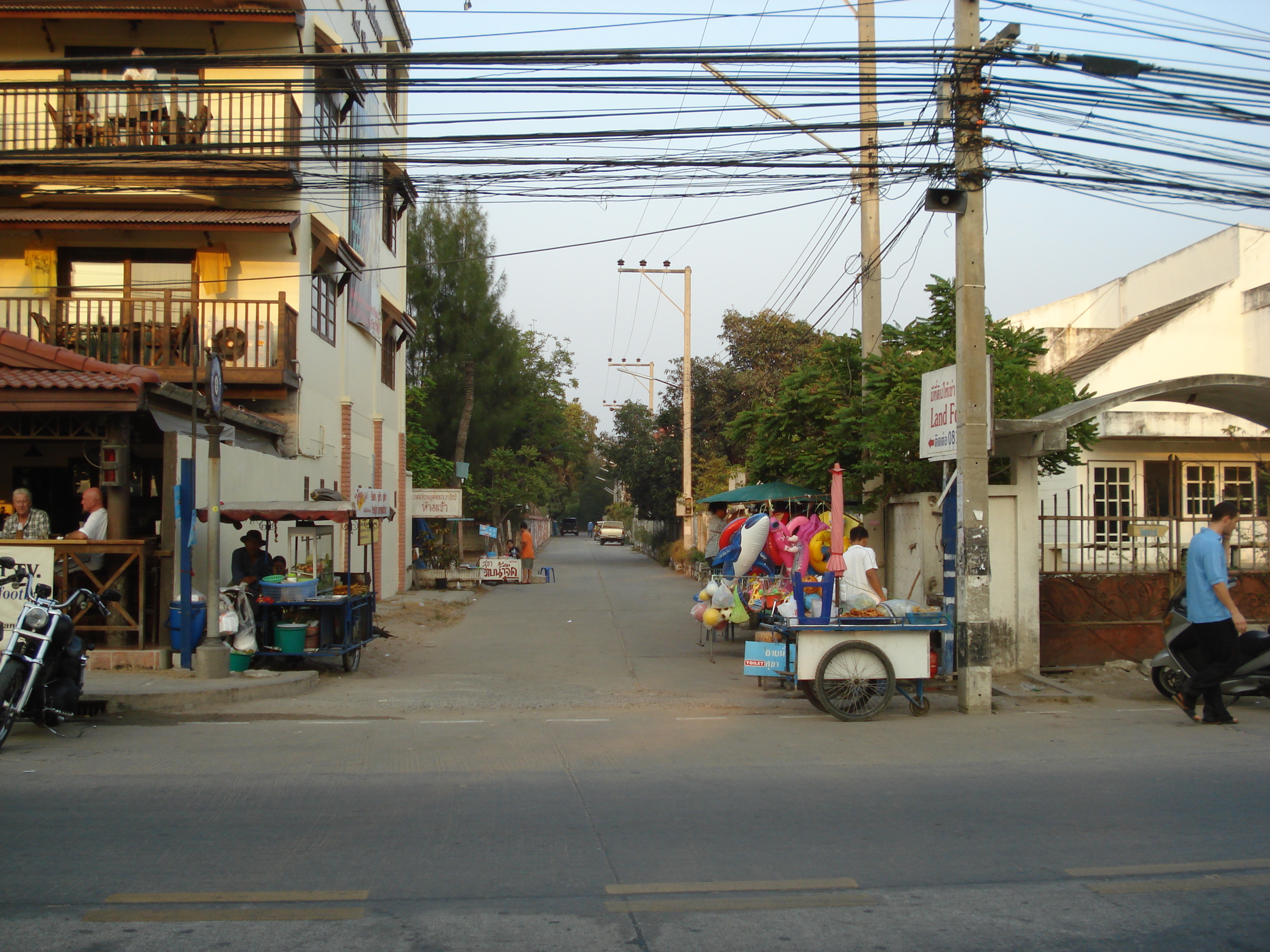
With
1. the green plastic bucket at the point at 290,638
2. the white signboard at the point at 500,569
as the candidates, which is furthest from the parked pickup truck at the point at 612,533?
the green plastic bucket at the point at 290,638

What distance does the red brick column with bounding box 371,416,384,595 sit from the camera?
23.9 m

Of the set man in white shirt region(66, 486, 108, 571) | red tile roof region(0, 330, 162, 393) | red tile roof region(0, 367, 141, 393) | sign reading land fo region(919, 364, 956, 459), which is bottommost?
man in white shirt region(66, 486, 108, 571)

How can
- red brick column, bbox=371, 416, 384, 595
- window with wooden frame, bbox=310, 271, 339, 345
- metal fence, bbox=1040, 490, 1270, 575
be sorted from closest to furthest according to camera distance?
metal fence, bbox=1040, 490, 1270, 575
window with wooden frame, bbox=310, 271, 339, 345
red brick column, bbox=371, 416, 384, 595

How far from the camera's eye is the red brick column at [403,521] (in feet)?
89.8

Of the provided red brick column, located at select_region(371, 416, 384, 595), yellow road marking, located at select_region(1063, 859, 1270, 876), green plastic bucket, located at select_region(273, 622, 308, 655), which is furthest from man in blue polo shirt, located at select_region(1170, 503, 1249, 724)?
red brick column, located at select_region(371, 416, 384, 595)

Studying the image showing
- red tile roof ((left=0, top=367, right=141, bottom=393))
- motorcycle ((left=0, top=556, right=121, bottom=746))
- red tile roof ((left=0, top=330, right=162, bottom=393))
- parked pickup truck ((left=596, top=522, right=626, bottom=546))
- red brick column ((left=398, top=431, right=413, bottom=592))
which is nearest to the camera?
motorcycle ((left=0, top=556, right=121, bottom=746))

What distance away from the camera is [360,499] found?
13258mm

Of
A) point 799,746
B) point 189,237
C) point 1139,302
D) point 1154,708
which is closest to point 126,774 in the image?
point 799,746

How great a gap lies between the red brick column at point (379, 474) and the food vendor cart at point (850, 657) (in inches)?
615

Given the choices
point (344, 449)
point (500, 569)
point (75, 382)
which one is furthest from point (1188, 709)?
point (500, 569)

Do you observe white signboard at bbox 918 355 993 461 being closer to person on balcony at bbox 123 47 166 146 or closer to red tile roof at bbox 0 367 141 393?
red tile roof at bbox 0 367 141 393

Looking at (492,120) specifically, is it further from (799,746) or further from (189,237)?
(799,746)

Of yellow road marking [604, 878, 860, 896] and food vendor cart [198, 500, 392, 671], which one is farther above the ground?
food vendor cart [198, 500, 392, 671]

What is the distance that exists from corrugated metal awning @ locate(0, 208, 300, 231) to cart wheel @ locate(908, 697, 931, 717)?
42.2ft
